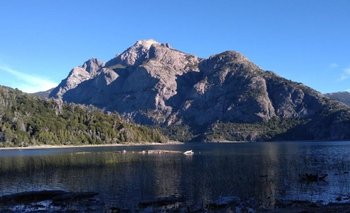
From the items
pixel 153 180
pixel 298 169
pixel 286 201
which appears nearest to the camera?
pixel 286 201

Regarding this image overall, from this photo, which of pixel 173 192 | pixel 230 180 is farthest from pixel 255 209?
pixel 230 180

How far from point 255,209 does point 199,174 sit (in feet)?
129

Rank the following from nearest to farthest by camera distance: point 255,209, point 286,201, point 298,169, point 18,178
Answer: point 255,209, point 286,201, point 18,178, point 298,169

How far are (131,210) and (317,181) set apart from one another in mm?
36424

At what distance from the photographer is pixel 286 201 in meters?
52.8

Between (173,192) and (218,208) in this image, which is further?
(173,192)

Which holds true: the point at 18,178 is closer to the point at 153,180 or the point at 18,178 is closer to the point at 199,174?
the point at 153,180

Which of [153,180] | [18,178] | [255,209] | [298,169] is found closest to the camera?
[255,209]

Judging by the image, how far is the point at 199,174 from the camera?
8588cm

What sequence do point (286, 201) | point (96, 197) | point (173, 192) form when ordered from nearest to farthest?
point (286, 201)
point (96, 197)
point (173, 192)

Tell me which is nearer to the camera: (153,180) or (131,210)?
(131,210)

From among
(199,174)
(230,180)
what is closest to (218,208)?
(230,180)

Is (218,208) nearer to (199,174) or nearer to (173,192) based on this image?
(173,192)

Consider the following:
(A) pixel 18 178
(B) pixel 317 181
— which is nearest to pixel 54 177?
(A) pixel 18 178
